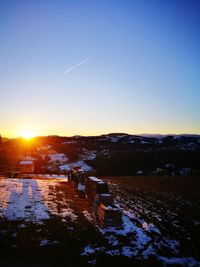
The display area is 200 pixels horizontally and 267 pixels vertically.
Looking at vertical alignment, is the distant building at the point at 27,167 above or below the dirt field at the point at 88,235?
below

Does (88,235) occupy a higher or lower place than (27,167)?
higher

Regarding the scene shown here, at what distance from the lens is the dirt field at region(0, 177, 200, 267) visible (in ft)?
31.6

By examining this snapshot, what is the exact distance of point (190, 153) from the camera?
9119cm

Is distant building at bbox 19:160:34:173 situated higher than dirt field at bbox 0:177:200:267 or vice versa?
dirt field at bbox 0:177:200:267

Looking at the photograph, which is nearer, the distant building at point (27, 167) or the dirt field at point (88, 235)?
the dirt field at point (88, 235)

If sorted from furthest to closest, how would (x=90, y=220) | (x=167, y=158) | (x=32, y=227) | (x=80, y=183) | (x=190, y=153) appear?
(x=190, y=153) → (x=167, y=158) → (x=80, y=183) → (x=90, y=220) → (x=32, y=227)

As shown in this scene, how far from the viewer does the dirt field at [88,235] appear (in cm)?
963

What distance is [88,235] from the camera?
11.8 metres

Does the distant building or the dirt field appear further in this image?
the distant building

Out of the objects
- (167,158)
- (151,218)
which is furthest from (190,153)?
(151,218)

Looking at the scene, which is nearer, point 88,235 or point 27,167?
point 88,235

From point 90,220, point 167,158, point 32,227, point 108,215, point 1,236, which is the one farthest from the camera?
point 167,158

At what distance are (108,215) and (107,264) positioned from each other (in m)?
3.80

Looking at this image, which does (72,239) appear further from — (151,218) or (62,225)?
(151,218)
